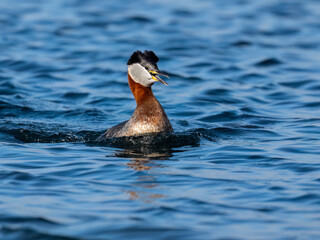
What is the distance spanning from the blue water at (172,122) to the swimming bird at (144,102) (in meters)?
0.24

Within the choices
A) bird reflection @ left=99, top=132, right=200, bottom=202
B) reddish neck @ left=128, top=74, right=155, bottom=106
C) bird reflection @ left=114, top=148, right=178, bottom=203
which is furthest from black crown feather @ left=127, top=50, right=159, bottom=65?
bird reflection @ left=114, top=148, right=178, bottom=203

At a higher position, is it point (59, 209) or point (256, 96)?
point (256, 96)

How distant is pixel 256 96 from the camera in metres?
17.1

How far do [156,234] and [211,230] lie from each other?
64cm

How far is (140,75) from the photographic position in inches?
463

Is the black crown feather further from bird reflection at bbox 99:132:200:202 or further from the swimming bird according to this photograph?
bird reflection at bbox 99:132:200:202

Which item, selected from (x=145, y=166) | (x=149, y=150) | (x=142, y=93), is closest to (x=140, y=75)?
(x=142, y=93)

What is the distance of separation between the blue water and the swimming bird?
24cm

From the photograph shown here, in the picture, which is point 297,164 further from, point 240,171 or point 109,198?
point 109,198

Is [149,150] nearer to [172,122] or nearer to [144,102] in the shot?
[144,102]

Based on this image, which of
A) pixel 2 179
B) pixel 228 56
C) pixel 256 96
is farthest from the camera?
pixel 228 56

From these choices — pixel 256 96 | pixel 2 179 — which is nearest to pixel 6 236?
pixel 2 179

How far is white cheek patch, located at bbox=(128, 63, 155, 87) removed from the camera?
1166 cm

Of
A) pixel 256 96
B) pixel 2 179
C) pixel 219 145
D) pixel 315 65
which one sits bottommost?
pixel 2 179
